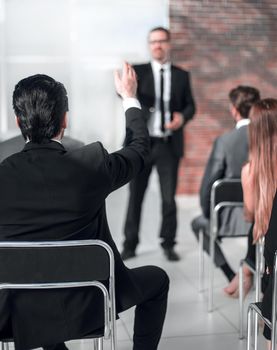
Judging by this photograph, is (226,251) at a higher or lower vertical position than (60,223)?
lower

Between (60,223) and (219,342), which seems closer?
(60,223)

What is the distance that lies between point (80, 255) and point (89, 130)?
5.58 meters

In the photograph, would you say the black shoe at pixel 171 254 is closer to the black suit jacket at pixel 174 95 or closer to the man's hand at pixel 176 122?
the black suit jacket at pixel 174 95

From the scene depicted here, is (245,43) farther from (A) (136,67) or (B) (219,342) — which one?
(B) (219,342)

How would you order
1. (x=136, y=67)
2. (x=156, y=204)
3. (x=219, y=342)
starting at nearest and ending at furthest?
1. (x=219, y=342)
2. (x=136, y=67)
3. (x=156, y=204)

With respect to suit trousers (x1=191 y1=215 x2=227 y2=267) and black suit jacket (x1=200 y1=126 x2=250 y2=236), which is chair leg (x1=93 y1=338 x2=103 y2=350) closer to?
black suit jacket (x1=200 y1=126 x2=250 y2=236)

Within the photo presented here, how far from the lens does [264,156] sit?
303 centimetres

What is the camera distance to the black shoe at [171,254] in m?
4.84

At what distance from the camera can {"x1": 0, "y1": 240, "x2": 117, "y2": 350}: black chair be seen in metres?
2.12

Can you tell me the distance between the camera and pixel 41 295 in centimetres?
223

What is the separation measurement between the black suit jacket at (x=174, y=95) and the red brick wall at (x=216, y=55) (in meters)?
2.48

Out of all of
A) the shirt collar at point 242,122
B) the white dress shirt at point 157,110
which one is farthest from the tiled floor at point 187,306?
the shirt collar at point 242,122

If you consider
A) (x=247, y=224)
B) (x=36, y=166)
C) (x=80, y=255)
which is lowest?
(x=247, y=224)

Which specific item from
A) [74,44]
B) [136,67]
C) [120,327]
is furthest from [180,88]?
[74,44]
